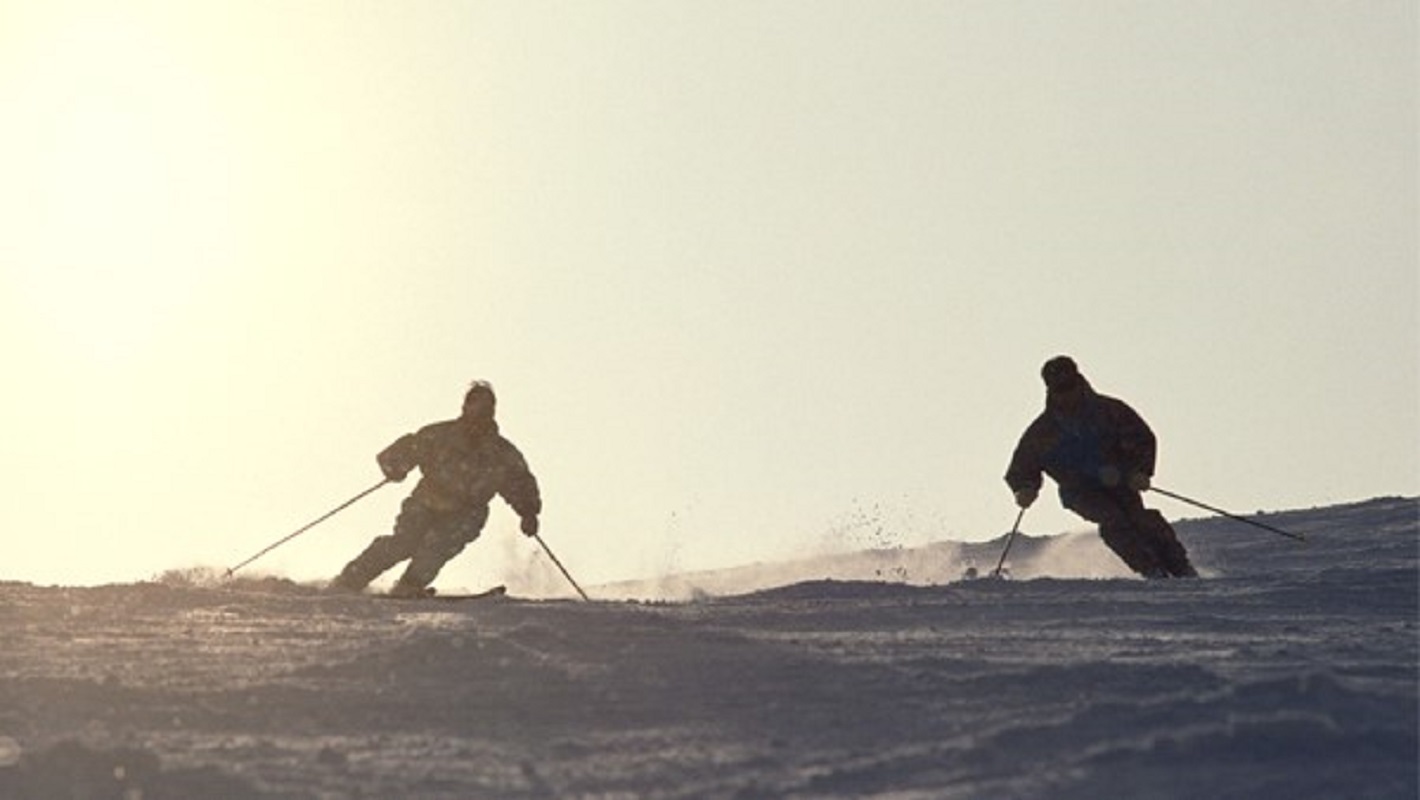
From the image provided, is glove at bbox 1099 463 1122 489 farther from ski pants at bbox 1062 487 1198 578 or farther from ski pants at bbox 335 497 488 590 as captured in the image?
ski pants at bbox 335 497 488 590

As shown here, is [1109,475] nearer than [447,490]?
No

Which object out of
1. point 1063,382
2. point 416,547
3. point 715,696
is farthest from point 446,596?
point 715,696

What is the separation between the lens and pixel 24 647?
12.9 m

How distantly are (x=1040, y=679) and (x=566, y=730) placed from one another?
1.94 metres

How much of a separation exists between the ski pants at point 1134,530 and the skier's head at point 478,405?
4.00 m

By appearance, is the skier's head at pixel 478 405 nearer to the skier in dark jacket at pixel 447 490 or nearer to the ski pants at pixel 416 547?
the skier in dark jacket at pixel 447 490

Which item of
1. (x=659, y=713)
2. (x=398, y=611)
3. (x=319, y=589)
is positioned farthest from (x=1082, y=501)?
(x=659, y=713)

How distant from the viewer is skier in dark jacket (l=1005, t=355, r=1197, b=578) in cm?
2016

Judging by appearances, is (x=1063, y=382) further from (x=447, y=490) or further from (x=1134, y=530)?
(x=447, y=490)

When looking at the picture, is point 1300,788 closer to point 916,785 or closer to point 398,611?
point 916,785

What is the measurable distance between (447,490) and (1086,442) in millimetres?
4299

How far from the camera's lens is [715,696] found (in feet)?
37.3

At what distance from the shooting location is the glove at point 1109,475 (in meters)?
Answer: 20.1

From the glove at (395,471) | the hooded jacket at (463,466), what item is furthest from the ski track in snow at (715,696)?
the glove at (395,471)
